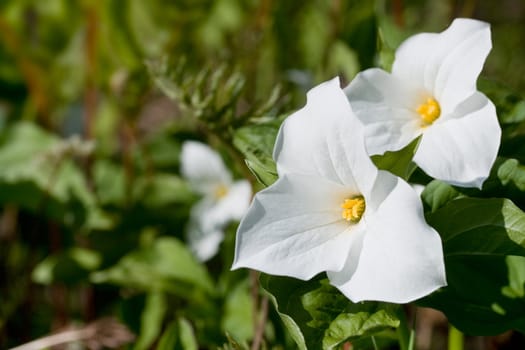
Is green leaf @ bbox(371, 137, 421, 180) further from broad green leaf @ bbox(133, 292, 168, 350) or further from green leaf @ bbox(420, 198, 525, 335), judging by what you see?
broad green leaf @ bbox(133, 292, 168, 350)

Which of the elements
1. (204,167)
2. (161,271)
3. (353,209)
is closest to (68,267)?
(161,271)

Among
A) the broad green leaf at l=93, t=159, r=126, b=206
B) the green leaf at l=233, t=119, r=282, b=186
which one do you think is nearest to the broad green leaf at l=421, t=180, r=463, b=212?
the green leaf at l=233, t=119, r=282, b=186

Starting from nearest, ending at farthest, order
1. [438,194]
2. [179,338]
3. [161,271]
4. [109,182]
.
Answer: [438,194], [179,338], [161,271], [109,182]

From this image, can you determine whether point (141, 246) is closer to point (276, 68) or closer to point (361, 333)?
point (276, 68)

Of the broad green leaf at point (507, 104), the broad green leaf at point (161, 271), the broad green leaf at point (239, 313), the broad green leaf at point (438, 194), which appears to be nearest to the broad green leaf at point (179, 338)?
the broad green leaf at point (239, 313)

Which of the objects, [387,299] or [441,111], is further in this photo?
[441,111]

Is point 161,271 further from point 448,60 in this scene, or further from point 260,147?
point 448,60

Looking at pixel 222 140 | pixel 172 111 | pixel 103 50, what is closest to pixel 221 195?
pixel 222 140
